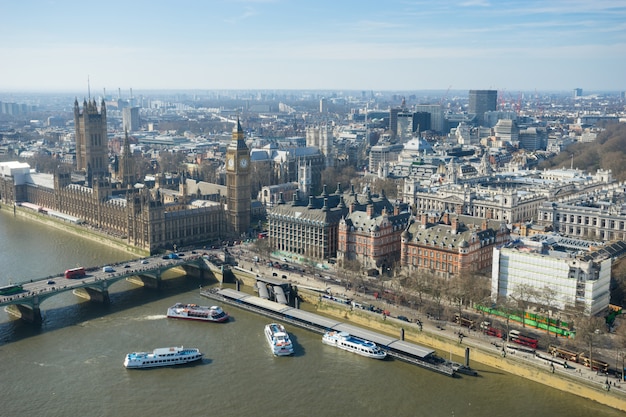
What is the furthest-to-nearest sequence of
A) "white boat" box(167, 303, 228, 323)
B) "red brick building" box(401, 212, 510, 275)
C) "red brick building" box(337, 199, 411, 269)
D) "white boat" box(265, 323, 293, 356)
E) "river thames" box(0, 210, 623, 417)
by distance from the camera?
"red brick building" box(337, 199, 411, 269) < "red brick building" box(401, 212, 510, 275) < "white boat" box(167, 303, 228, 323) < "white boat" box(265, 323, 293, 356) < "river thames" box(0, 210, 623, 417)

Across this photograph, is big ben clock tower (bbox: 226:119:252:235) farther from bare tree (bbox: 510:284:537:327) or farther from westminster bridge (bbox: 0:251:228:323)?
bare tree (bbox: 510:284:537:327)

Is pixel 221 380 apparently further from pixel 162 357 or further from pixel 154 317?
pixel 154 317

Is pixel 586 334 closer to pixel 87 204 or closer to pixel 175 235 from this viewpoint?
pixel 175 235

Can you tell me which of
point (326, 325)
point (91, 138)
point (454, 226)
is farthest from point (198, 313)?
point (91, 138)

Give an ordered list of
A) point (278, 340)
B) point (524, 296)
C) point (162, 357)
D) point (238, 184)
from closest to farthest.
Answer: point (162, 357) → point (278, 340) → point (524, 296) → point (238, 184)


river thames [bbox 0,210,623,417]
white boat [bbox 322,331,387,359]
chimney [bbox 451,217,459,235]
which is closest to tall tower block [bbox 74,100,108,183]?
river thames [bbox 0,210,623,417]

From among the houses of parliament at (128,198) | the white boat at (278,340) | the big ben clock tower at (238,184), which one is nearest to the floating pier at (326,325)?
the white boat at (278,340)
